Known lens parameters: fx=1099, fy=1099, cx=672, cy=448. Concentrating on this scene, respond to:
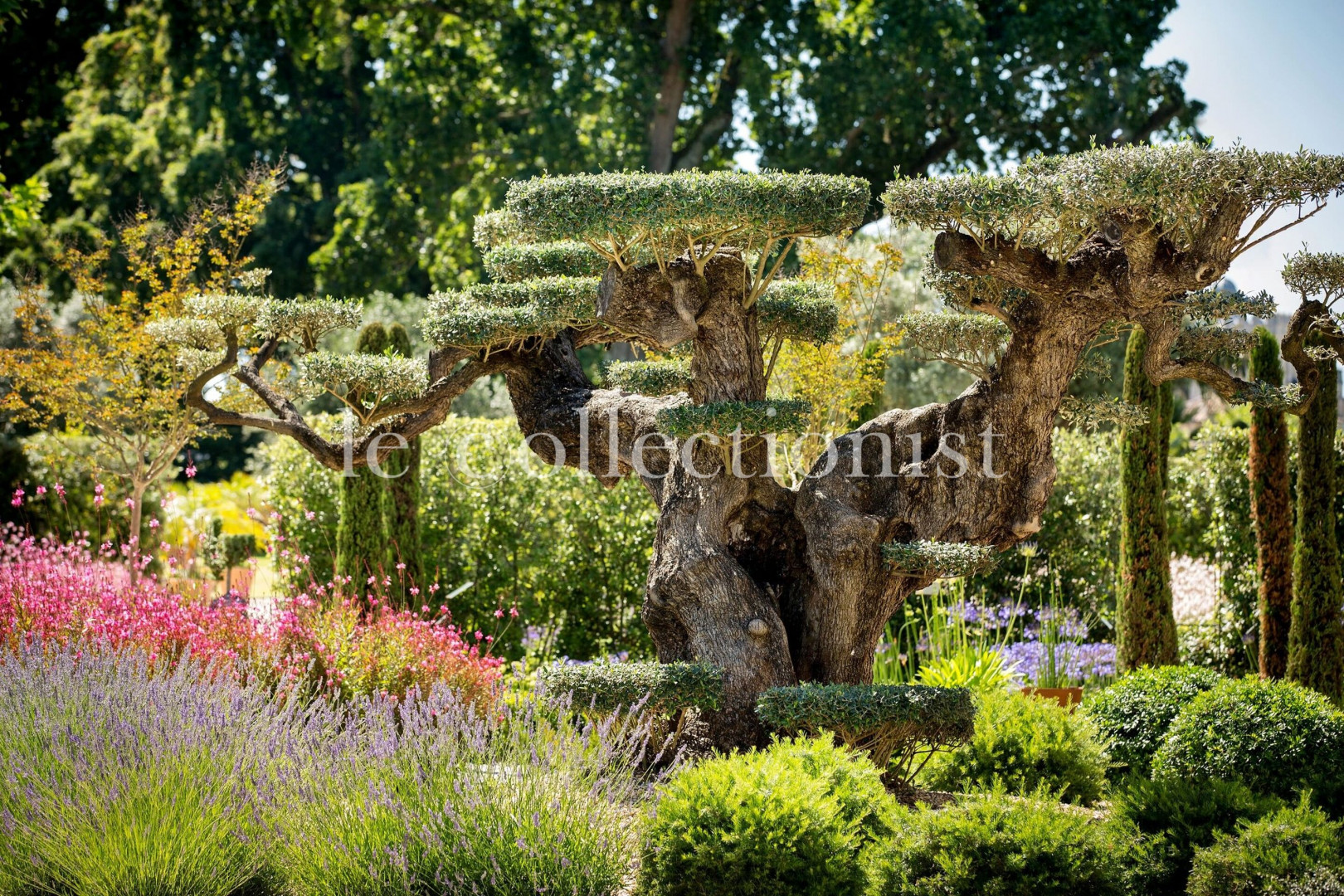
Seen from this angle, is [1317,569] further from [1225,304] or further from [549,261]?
[549,261]

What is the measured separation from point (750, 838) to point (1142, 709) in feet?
9.07

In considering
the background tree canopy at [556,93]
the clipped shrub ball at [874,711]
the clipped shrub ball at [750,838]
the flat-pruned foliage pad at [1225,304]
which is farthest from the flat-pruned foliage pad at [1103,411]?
the background tree canopy at [556,93]

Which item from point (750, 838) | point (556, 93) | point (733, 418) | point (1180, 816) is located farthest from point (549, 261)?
point (556, 93)

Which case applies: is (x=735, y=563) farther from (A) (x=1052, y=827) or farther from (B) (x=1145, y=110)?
(B) (x=1145, y=110)

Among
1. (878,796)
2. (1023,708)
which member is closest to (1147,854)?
(878,796)

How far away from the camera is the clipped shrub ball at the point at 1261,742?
4723 mm

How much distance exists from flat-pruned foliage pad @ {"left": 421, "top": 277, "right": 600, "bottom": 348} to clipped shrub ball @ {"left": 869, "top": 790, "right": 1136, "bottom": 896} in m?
3.08

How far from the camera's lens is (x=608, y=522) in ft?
31.2

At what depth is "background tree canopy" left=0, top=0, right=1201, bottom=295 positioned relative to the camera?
15844 millimetres

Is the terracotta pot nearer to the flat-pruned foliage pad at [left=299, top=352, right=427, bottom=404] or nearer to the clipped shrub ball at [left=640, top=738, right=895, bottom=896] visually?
the clipped shrub ball at [left=640, top=738, right=895, bottom=896]

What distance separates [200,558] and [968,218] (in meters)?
7.96

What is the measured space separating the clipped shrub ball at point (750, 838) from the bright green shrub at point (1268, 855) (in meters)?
1.20

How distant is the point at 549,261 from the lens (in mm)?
6234

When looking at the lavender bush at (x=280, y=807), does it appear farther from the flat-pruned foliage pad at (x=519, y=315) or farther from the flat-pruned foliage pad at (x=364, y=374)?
the flat-pruned foliage pad at (x=519, y=315)
